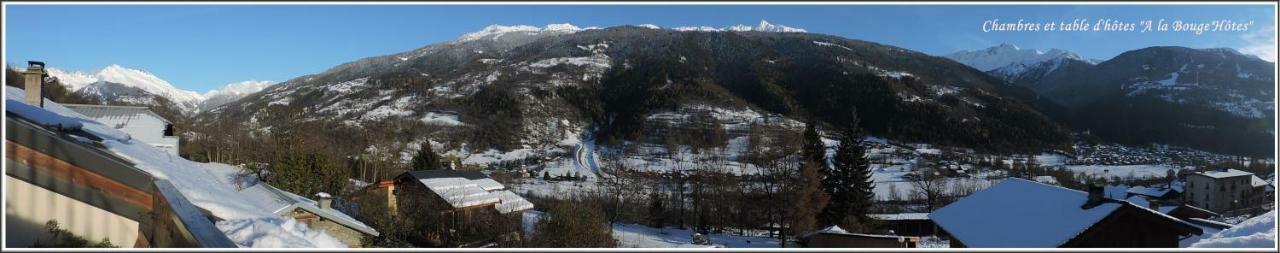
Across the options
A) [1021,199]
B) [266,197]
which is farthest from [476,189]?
[1021,199]

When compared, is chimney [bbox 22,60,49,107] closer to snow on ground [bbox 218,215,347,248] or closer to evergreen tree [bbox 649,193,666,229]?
snow on ground [bbox 218,215,347,248]

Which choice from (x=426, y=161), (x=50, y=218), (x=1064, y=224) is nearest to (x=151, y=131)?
(x=426, y=161)

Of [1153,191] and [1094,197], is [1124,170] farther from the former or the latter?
[1094,197]

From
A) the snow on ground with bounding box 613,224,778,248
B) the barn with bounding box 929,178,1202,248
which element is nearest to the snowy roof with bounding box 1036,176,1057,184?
the snow on ground with bounding box 613,224,778,248

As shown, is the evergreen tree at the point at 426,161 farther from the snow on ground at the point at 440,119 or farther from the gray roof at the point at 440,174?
the snow on ground at the point at 440,119

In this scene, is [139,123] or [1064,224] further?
[139,123]

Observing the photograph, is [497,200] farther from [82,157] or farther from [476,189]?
[82,157]

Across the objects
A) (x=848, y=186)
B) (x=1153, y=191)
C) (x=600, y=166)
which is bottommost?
(x=600, y=166)

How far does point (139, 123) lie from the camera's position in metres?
20.0

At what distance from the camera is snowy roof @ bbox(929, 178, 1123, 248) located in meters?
12.0

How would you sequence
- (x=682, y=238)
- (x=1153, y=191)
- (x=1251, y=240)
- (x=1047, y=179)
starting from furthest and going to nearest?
(x=1047, y=179), (x=1153, y=191), (x=682, y=238), (x=1251, y=240)

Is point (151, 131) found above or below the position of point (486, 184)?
above

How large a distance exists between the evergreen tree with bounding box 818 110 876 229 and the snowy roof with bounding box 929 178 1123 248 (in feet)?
34.9

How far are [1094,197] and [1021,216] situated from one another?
1749 millimetres
